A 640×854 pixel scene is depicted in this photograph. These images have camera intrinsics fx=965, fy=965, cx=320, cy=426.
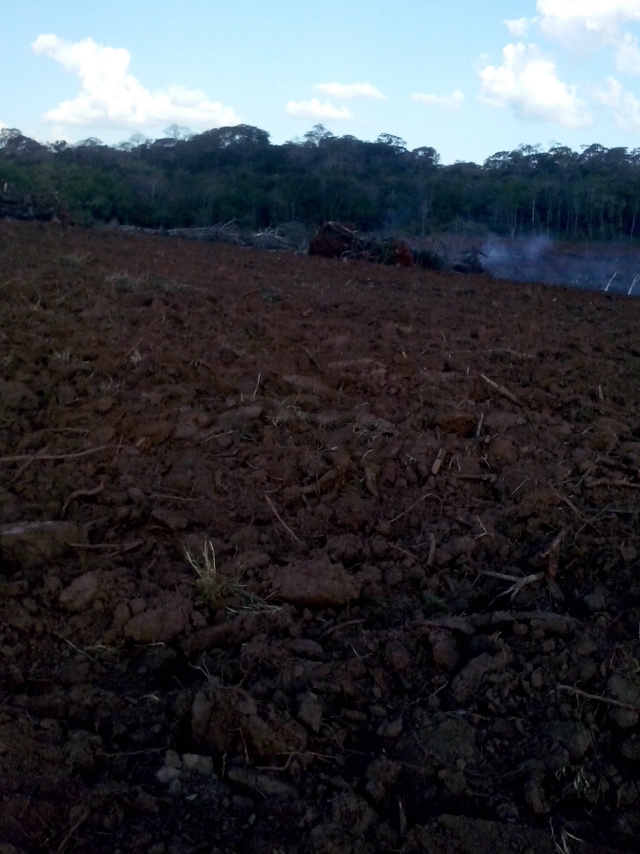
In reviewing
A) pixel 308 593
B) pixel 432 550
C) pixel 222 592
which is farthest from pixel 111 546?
pixel 432 550

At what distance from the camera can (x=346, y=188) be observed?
22.6m

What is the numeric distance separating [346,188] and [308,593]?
20553 mm

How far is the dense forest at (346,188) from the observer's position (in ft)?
63.6

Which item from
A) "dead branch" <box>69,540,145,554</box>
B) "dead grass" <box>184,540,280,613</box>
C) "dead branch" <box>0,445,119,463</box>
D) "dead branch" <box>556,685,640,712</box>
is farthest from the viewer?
"dead branch" <box>0,445,119,463</box>

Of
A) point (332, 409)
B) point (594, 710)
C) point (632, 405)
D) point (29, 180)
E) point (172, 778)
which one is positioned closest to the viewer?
point (172, 778)

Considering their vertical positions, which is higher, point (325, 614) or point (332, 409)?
point (332, 409)

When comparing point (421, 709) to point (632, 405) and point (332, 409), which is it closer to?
point (332, 409)

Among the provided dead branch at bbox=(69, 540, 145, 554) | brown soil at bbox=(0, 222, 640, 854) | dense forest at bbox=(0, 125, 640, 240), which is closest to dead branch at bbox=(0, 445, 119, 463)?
brown soil at bbox=(0, 222, 640, 854)

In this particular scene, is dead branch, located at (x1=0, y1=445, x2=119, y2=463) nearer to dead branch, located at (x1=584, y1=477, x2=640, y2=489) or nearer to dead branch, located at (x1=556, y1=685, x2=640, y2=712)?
dead branch, located at (x1=584, y1=477, x2=640, y2=489)

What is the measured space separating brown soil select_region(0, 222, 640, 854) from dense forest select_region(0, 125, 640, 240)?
39.4 feet

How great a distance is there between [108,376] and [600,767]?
303 centimetres

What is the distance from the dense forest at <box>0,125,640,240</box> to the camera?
19375 mm

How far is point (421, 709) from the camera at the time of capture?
247 cm

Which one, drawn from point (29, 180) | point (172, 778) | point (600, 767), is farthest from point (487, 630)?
point (29, 180)
